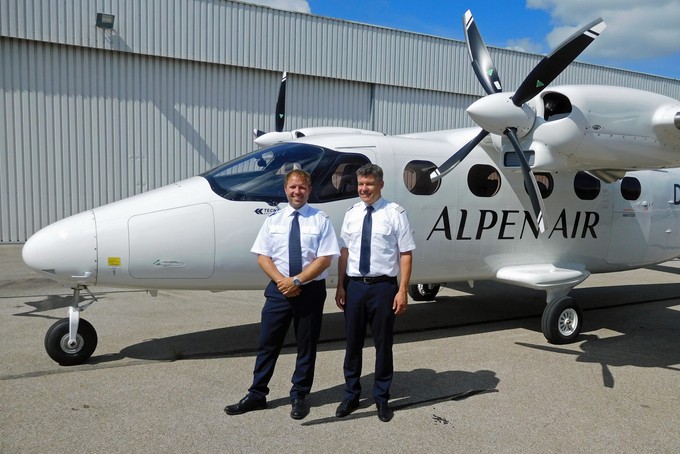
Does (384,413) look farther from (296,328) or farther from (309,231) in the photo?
(309,231)

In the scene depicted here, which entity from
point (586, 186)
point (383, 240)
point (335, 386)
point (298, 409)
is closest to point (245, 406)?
point (298, 409)

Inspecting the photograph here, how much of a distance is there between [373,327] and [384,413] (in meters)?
0.69

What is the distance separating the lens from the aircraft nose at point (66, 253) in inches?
207

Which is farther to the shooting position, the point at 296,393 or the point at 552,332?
the point at 552,332

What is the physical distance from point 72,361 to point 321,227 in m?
3.04

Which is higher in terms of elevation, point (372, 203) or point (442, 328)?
point (372, 203)

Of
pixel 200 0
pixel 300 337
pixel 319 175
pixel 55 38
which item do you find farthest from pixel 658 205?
pixel 55 38

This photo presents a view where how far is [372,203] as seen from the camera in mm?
4617

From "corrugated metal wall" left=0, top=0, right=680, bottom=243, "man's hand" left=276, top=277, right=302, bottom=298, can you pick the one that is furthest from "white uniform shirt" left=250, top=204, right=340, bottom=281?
"corrugated metal wall" left=0, top=0, right=680, bottom=243

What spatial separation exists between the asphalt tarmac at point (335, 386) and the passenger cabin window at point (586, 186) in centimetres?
196

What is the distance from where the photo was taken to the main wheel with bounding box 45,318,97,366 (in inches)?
217

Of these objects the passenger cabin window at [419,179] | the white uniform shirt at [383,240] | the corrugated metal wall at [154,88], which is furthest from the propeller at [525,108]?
the corrugated metal wall at [154,88]

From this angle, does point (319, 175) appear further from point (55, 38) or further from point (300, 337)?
point (55, 38)

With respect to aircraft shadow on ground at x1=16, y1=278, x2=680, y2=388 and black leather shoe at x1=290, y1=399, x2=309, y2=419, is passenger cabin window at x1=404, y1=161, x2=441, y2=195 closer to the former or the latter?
aircraft shadow on ground at x1=16, y1=278, x2=680, y2=388
